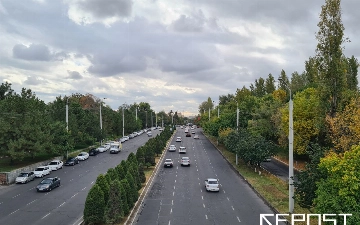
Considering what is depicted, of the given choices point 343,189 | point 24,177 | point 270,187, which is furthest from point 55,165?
point 343,189

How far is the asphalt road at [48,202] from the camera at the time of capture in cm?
2523

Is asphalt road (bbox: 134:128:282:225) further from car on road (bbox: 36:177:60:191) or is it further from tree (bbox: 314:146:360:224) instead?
car on road (bbox: 36:177:60:191)

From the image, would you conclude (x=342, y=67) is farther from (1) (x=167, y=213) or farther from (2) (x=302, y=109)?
(1) (x=167, y=213)

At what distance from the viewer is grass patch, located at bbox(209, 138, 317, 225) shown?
27859 mm

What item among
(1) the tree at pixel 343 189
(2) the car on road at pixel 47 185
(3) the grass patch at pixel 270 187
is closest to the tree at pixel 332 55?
(3) the grass patch at pixel 270 187

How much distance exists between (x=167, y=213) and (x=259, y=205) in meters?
8.12

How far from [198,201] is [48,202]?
13.0 m

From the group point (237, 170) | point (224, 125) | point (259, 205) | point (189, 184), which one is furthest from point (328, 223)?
point (224, 125)

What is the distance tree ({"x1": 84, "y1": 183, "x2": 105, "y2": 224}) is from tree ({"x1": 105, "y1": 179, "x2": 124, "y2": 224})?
439 mm

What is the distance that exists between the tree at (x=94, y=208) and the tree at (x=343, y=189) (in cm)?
1337

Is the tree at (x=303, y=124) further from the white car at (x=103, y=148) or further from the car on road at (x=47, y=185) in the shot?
the white car at (x=103, y=148)

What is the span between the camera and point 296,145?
4722 centimetres

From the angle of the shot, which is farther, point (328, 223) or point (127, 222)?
point (127, 222)

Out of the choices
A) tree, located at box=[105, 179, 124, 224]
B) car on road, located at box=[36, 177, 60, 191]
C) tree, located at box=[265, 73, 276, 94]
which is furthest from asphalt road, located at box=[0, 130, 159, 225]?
tree, located at box=[265, 73, 276, 94]
